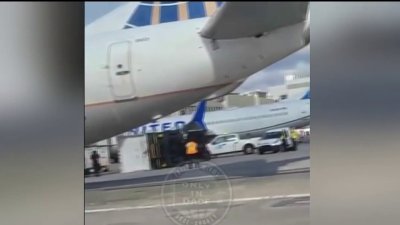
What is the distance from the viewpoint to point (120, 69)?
2035 mm

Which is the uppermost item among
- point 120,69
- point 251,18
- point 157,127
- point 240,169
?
point 251,18

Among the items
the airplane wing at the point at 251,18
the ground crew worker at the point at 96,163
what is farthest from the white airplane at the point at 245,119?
the airplane wing at the point at 251,18

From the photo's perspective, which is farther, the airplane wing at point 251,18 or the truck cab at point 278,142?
the truck cab at point 278,142

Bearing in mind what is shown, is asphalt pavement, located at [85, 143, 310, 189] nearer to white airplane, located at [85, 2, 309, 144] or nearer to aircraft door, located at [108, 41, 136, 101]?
white airplane, located at [85, 2, 309, 144]

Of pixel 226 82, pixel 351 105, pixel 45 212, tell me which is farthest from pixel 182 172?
pixel 351 105

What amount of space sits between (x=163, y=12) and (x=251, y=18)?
32 centimetres

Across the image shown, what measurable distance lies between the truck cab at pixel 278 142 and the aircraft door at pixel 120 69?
1.68 feet

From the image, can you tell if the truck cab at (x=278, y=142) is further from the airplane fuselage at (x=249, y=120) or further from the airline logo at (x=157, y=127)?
the airline logo at (x=157, y=127)

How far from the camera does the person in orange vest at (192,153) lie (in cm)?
209

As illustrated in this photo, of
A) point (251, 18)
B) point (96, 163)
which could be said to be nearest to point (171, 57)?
point (251, 18)

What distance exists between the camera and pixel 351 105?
211cm

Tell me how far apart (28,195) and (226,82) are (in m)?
0.83

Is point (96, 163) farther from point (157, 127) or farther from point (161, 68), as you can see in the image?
point (161, 68)

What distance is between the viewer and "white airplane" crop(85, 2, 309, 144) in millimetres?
2023
